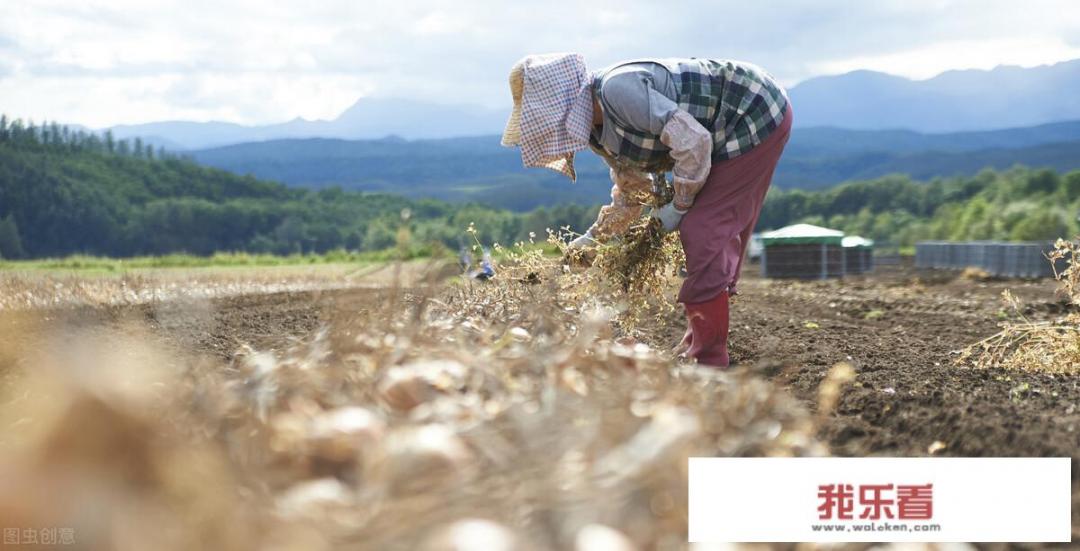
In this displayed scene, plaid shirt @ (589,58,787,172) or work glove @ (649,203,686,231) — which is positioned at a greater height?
plaid shirt @ (589,58,787,172)

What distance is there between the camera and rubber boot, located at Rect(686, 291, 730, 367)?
12.0 ft

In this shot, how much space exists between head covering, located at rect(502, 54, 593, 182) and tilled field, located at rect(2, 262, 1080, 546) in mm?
893

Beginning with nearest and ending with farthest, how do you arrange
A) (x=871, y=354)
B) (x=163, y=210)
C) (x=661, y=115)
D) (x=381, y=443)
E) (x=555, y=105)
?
(x=381, y=443) < (x=661, y=115) < (x=555, y=105) < (x=871, y=354) < (x=163, y=210)

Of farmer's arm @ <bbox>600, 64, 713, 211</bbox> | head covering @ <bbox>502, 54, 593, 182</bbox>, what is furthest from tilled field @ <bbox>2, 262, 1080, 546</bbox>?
head covering @ <bbox>502, 54, 593, 182</bbox>

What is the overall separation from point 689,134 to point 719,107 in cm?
34

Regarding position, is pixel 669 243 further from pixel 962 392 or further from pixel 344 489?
pixel 344 489

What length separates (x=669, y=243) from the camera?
4137 millimetres

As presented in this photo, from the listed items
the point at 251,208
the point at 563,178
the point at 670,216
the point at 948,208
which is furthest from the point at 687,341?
the point at 563,178

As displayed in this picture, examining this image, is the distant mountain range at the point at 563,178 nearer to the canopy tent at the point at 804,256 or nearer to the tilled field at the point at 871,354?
the canopy tent at the point at 804,256

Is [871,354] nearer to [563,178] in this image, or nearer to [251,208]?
[251,208]

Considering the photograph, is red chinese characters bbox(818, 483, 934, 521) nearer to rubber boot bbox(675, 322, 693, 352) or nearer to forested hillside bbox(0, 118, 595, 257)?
rubber boot bbox(675, 322, 693, 352)

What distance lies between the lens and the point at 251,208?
72500 mm

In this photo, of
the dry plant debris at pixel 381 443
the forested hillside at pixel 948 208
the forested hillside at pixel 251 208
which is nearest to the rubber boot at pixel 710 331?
the dry plant debris at pixel 381 443

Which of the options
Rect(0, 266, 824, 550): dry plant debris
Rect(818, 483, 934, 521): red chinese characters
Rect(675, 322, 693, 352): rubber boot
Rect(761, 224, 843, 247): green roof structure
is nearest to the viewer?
Rect(0, 266, 824, 550): dry plant debris
